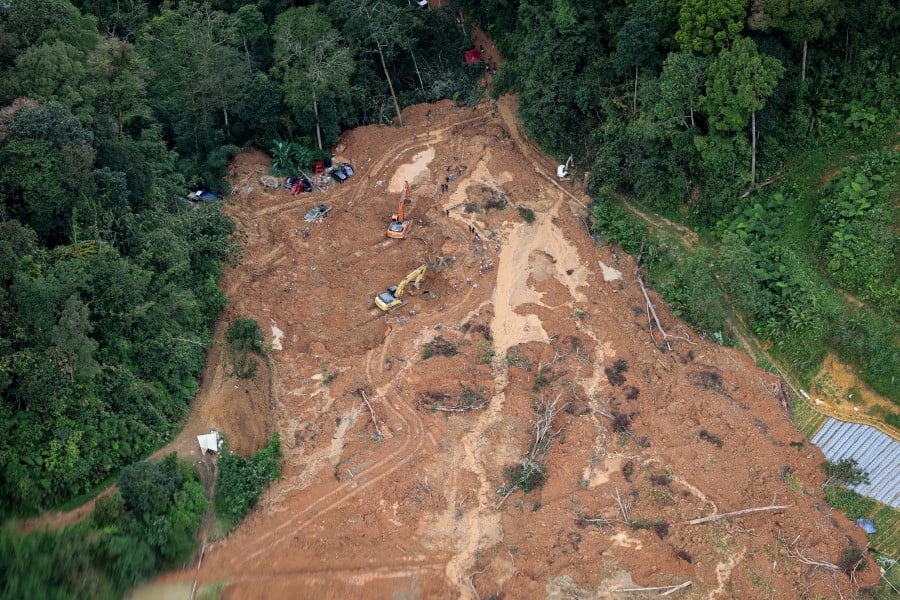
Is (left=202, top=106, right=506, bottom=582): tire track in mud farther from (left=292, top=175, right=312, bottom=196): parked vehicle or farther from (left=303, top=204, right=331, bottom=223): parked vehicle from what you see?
(left=292, top=175, right=312, bottom=196): parked vehicle

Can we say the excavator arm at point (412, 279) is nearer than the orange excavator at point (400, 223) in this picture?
Yes

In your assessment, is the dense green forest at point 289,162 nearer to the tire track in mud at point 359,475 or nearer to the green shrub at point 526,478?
the tire track in mud at point 359,475

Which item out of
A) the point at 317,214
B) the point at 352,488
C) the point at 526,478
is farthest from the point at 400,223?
the point at 526,478

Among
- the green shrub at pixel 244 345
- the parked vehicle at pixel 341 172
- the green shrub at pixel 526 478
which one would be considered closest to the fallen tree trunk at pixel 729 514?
the green shrub at pixel 526 478

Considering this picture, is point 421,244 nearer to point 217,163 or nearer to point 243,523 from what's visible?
point 217,163

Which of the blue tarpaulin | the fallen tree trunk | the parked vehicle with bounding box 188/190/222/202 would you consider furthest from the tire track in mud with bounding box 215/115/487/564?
the blue tarpaulin

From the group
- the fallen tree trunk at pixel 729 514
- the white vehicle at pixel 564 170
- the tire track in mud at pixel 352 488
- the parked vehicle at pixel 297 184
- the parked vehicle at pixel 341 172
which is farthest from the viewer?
the parked vehicle at pixel 341 172
